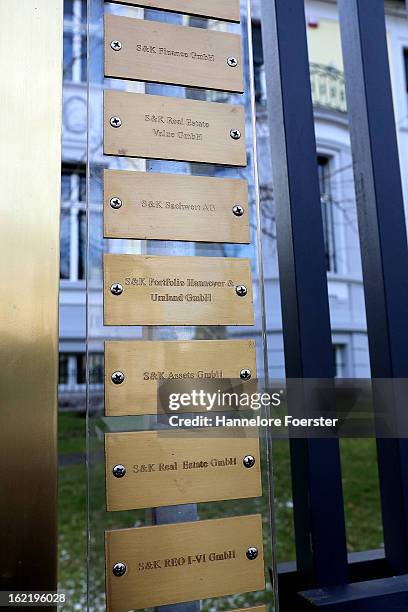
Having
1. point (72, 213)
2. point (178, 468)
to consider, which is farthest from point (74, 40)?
point (178, 468)

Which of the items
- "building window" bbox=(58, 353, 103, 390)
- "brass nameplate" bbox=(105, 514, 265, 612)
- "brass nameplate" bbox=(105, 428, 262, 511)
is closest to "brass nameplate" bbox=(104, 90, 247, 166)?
"brass nameplate" bbox=(105, 428, 262, 511)

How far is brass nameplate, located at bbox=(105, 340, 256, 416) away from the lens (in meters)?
0.79

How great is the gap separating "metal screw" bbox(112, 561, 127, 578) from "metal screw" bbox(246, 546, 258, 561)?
0.60ft

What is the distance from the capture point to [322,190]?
4438mm

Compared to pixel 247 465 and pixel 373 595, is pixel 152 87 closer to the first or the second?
pixel 247 465

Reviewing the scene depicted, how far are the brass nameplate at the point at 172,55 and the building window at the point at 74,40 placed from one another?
7.49ft

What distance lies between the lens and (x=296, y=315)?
91 cm

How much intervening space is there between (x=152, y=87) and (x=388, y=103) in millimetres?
420

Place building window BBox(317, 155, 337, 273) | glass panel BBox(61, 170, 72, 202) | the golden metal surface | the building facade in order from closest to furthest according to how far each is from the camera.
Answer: the golden metal surface, the building facade, glass panel BBox(61, 170, 72, 202), building window BBox(317, 155, 337, 273)

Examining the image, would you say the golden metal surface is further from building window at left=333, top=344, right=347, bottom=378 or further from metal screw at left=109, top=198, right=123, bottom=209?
building window at left=333, top=344, right=347, bottom=378

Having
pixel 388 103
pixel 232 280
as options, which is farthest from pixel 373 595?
pixel 388 103

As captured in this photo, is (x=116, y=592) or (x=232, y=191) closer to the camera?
(x=116, y=592)

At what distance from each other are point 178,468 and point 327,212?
4.51 metres

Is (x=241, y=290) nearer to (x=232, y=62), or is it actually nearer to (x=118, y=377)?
(x=118, y=377)
